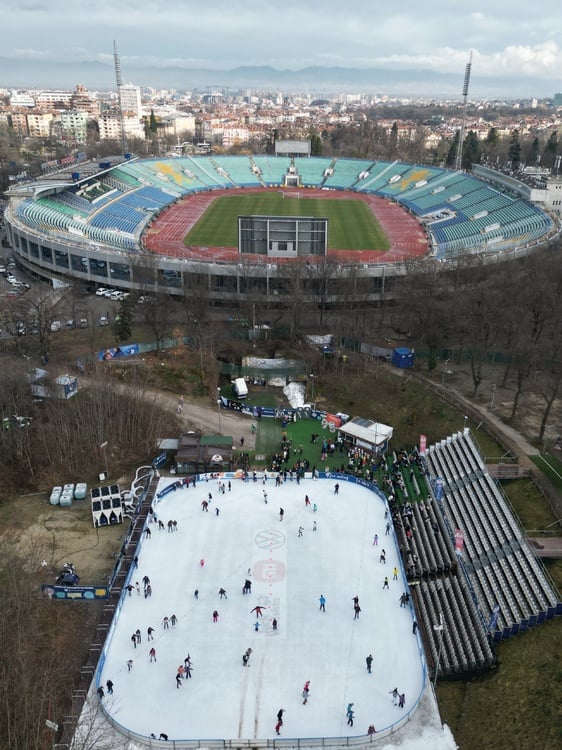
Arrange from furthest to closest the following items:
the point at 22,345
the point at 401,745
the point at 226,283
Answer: the point at 226,283 < the point at 22,345 < the point at 401,745

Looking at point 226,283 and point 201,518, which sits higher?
point 226,283

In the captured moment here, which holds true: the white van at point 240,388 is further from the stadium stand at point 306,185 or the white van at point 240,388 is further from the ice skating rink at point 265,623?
the stadium stand at point 306,185

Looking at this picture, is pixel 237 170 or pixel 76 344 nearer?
pixel 76 344

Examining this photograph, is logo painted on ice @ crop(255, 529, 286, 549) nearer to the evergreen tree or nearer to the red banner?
the red banner

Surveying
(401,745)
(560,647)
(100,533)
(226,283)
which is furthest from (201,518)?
(226,283)

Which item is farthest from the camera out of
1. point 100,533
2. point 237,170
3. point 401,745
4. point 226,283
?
point 237,170

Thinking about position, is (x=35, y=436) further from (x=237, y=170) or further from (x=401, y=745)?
(x=237, y=170)
